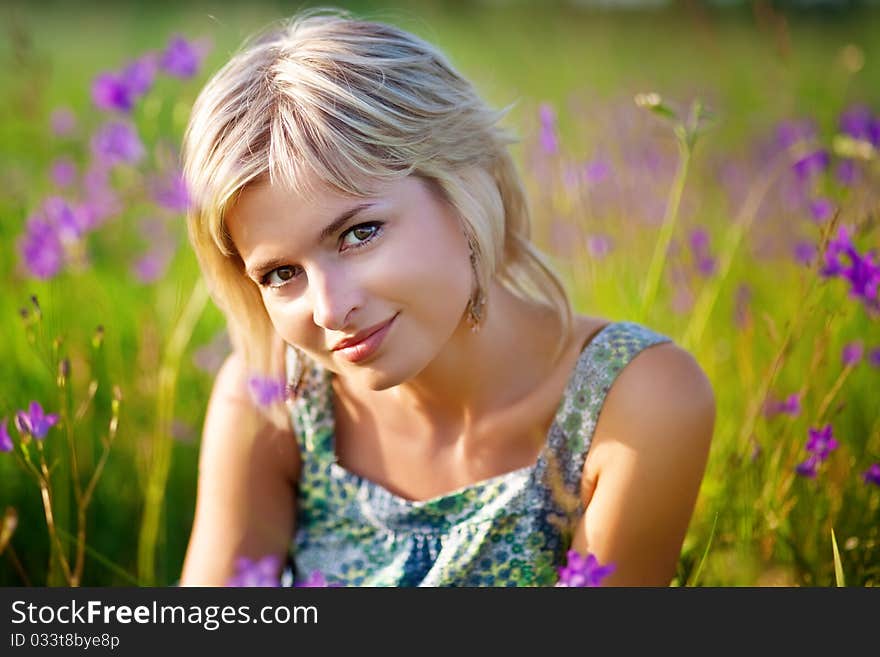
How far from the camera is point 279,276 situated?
164 cm

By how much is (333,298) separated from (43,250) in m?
0.80

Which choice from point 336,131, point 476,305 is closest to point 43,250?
point 336,131

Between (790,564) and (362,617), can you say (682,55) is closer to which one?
(790,564)

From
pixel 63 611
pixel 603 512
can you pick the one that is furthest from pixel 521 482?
pixel 63 611

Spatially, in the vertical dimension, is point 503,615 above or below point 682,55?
below

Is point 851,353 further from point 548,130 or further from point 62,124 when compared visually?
point 62,124

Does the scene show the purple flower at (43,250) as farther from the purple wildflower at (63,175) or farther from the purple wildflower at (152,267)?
the purple wildflower at (63,175)

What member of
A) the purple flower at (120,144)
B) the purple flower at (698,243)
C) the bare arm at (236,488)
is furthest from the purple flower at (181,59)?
the purple flower at (698,243)

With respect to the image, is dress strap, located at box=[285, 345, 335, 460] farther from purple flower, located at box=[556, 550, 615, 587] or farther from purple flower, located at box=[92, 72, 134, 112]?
purple flower, located at box=[556, 550, 615, 587]

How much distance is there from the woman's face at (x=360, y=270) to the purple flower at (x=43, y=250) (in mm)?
524

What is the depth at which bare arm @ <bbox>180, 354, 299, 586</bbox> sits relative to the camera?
6.51 feet

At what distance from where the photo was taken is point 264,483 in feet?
6.62

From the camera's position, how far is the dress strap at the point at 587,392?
1.80 meters

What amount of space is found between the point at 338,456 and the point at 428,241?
62 centimetres
